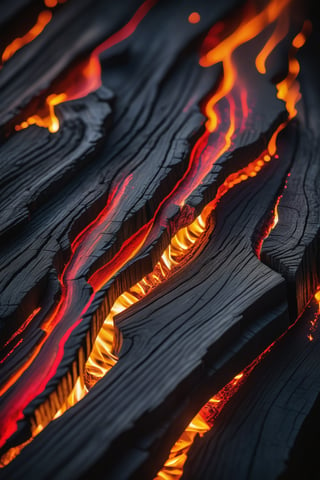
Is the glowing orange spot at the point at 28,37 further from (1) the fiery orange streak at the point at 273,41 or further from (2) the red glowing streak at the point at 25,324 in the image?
(2) the red glowing streak at the point at 25,324

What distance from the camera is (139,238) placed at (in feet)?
5.62

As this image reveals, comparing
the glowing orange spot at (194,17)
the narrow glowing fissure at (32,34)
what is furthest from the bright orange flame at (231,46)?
the narrow glowing fissure at (32,34)

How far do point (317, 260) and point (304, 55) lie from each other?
70.6 inches

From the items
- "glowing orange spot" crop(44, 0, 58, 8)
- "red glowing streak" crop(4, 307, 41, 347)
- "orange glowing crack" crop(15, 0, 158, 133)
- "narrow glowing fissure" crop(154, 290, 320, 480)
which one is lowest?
"narrow glowing fissure" crop(154, 290, 320, 480)

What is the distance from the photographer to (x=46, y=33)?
294 cm

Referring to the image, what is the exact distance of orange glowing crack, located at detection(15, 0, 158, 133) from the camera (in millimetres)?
2309

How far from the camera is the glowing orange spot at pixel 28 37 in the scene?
9.00 feet

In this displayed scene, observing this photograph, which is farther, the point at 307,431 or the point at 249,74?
the point at 249,74

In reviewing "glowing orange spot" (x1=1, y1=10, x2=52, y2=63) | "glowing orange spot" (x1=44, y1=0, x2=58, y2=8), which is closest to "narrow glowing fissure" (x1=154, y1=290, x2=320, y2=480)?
"glowing orange spot" (x1=1, y1=10, x2=52, y2=63)

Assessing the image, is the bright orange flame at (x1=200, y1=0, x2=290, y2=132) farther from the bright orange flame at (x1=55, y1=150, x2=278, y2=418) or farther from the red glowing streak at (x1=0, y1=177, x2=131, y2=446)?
the red glowing streak at (x1=0, y1=177, x2=131, y2=446)

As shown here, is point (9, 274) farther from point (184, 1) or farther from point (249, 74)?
point (184, 1)

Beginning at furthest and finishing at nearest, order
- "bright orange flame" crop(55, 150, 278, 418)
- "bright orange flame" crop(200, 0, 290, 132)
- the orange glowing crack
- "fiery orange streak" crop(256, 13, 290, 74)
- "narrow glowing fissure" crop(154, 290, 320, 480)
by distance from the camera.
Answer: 1. "fiery orange streak" crop(256, 13, 290, 74)
2. "bright orange flame" crop(200, 0, 290, 132)
3. the orange glowing crack
4. "bright orange flame" crop(55, 150, 278, 418)
5. "narrow glowing fissure" crop(154, 290, 320, 480)

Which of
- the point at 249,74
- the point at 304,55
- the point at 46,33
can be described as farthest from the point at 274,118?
the point at 46,33

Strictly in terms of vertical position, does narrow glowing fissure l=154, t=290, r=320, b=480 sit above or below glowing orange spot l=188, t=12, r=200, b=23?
below
